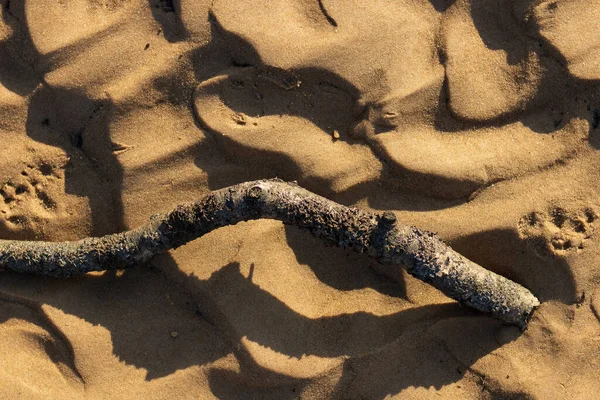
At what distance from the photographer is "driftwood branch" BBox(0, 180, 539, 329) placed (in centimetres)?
300

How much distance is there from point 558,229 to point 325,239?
1494mm

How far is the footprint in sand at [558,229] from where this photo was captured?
3.17 m

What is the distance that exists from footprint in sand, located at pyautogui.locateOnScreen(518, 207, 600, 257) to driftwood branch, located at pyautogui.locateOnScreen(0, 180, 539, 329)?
1.01 feet

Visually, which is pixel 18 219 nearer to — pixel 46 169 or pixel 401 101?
pixel 46 169

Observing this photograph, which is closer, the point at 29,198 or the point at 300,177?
the point at 300,177

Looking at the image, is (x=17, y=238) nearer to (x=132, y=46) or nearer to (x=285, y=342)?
(x=132, y=46)

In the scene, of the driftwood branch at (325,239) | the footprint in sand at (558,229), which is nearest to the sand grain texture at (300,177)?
the footprint in sand at (558,229)

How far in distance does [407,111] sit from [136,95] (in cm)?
177

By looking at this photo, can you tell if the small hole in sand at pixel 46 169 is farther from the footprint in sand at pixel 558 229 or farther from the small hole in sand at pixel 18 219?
the footprint in sand at pixel 558 229

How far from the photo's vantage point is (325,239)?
3.06 m

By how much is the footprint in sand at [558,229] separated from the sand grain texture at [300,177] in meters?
0.01

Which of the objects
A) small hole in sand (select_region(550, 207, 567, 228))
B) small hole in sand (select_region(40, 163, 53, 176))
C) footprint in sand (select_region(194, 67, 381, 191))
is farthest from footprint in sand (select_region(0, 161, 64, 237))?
small hole in sand (select_region(550, 207, 567, 228))

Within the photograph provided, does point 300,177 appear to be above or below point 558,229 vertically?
above

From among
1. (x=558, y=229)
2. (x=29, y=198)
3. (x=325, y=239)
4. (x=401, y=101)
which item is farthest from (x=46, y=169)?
(x=558, y=229)
